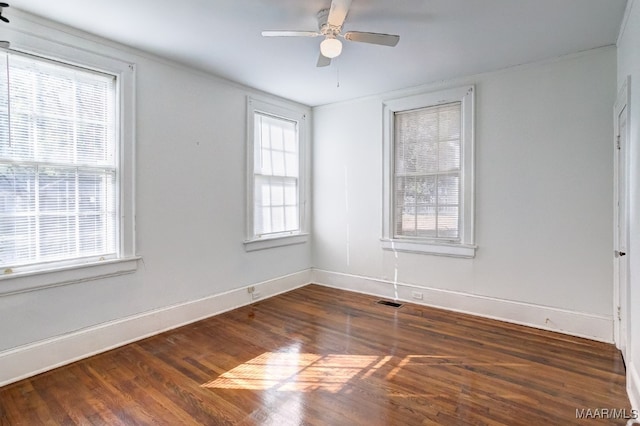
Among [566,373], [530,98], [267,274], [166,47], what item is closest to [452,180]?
[530,98]

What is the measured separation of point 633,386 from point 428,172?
2715 millimetres

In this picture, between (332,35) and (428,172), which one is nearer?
(332,35)

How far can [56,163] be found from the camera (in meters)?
2.74

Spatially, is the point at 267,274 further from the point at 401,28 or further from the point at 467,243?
the point at 401,28

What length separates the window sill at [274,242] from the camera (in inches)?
172

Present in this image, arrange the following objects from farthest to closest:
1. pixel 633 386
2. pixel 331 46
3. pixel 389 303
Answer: pixel 389 303 → pixel 331 46 → pixel 633 386

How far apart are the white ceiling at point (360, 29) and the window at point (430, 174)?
1.61 ft

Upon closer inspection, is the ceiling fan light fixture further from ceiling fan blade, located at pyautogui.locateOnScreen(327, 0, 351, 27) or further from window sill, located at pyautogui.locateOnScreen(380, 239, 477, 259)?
window sill, located at pyautogui.locateOnScreen(380, 239, 477, 259)

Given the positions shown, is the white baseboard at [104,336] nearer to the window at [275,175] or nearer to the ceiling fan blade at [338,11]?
the window at [275,175]

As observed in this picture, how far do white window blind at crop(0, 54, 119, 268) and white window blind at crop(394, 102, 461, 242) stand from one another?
3242mm

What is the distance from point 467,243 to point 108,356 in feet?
12.3

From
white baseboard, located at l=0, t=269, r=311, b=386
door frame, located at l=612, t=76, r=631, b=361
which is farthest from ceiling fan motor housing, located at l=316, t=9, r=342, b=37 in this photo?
white baseboard, located at l=0, t=269, r=311, b=386

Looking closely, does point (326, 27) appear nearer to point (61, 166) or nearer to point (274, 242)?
point (61, 166)

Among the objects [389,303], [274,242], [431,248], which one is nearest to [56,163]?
[274,242]
